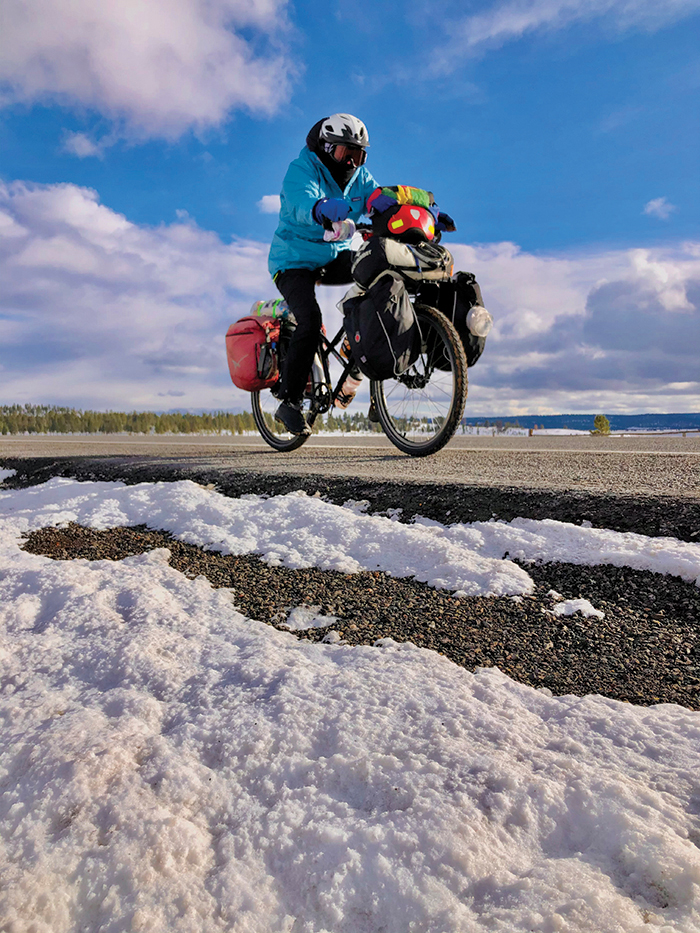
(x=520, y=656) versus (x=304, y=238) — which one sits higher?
(x=304, y=238)

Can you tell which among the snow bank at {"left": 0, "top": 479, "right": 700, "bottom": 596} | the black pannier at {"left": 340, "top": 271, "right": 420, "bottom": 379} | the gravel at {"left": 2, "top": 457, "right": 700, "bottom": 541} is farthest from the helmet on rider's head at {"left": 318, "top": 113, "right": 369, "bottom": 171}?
the snow bank at {"left": 0, "top": 479, "right": 700, "bottom": 596}

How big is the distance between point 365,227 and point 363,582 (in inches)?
112

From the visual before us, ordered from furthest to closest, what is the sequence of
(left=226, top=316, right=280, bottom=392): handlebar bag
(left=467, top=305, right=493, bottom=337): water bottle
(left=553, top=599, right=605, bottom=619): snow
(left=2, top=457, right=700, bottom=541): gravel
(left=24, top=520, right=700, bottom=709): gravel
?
(left=226, top=316, right=280, bottom=392): handlebar bag < (left=467, top=305, right=493, bottom=337): water bottle < (left=2, top=457, right=700, bottom=541): gravel < (left=553, top=599, right=605, bottom=619): snow < (left=24, top=520, right=700, bottom=709): gravel

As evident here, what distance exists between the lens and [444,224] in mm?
4246

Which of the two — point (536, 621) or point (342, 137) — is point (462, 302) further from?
point (536, 621)

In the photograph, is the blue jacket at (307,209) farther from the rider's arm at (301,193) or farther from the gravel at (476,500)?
the gravel at (476,500)

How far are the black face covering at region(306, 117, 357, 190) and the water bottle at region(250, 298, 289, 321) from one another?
1.18 m

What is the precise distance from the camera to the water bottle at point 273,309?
5328 millimetres

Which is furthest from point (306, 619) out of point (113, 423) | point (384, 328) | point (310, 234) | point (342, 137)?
point (113, 423)

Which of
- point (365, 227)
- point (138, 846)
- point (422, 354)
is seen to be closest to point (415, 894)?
point (138, 846)

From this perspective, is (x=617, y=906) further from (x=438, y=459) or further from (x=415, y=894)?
(x=438, y=459)

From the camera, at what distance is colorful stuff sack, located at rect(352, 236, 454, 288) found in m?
3.77

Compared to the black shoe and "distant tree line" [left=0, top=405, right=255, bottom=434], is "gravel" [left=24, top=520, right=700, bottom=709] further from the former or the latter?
"distant tree line" [left=0, top=405, right=255, bottom=434]

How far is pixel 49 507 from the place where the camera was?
11.2ft
